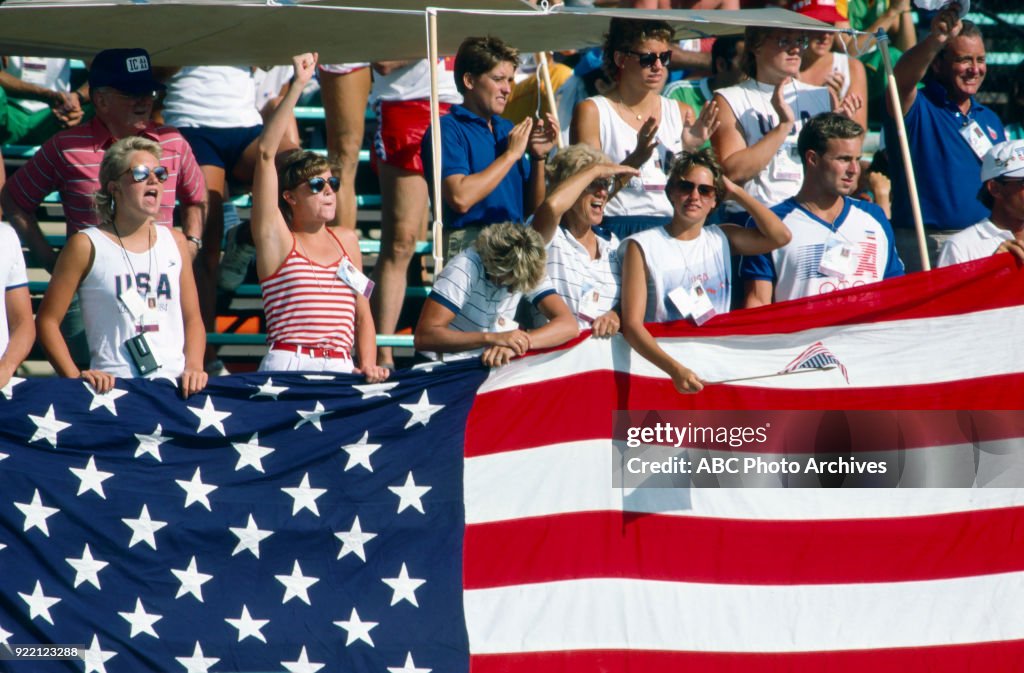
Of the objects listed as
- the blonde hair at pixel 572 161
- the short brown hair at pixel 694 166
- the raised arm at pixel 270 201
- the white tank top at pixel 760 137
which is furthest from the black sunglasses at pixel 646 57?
the raised arm at pixel 270 201

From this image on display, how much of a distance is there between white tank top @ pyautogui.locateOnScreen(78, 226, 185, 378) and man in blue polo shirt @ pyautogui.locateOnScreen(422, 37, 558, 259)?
1437 mm

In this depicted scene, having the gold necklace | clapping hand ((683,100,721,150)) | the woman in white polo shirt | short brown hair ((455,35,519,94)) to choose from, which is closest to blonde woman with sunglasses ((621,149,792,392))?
the woman in white polo shirt

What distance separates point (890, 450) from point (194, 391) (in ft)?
9.53

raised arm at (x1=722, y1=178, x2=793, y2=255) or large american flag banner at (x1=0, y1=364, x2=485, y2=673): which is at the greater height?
raised arm at (x1=722, y1=178, x2=793, y2=255)

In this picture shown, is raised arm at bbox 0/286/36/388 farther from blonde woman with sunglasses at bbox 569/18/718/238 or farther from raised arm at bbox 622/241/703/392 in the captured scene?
blonde woman with sunglasses at bbox 569/18/718/238

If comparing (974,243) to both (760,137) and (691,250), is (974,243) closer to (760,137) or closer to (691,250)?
(760,137)

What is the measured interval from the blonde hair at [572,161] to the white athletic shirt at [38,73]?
392 centimetres

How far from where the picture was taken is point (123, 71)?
7453 millimetres

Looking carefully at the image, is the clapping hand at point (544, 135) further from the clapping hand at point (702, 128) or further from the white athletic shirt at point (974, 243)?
the white athletic shirt at point (974, 243)

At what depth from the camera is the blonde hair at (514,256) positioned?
6.65 meters

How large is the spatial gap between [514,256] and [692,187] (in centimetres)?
88

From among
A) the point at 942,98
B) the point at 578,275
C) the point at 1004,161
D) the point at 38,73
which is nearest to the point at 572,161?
the point at 578,275

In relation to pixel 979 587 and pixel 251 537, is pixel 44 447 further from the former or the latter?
pixel 979 587

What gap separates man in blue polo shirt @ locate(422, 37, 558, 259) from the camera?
7.48 m
